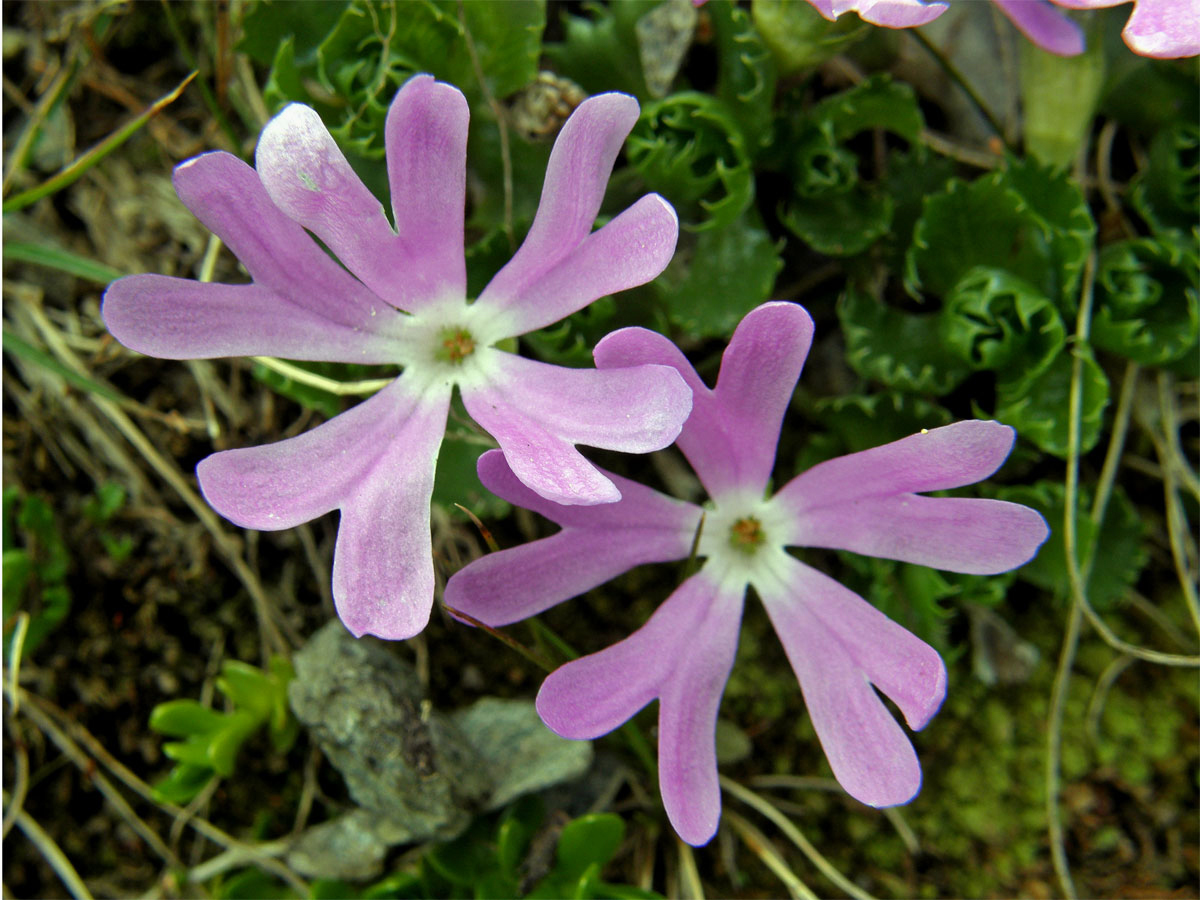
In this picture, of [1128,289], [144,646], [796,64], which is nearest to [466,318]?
[796,64]

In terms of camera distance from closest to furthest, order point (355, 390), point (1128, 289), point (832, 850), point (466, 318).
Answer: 1. point (466, 318)
2. point (355, 390)
3. point (1128, 289)
4. point (832, 850)

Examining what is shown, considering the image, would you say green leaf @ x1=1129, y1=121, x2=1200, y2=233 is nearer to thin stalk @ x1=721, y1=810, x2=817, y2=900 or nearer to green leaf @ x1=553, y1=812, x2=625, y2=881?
thin stalk @ x1=721, y1=810, x2=817, y2=900

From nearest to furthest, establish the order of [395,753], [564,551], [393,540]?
[393,540] < [564,551] < [395,753]

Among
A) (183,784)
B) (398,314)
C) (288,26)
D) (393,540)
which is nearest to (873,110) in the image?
(398,314)

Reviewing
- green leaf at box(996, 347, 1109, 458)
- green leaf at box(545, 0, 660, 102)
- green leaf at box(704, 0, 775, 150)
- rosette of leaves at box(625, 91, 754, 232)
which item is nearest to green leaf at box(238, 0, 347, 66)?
green leaf at box(545, 0, 660, 102)

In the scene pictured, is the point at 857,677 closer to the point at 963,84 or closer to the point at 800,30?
the point at 800,30

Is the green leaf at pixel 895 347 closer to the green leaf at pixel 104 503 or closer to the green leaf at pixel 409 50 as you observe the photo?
the green leaf at pixel 409 50

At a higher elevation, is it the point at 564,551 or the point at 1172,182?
the point at 1172,182

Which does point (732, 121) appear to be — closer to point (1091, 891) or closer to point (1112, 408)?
point (1112, 408)
